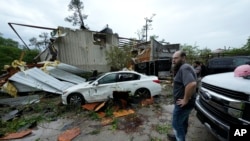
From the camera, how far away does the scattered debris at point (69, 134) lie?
4.41 m

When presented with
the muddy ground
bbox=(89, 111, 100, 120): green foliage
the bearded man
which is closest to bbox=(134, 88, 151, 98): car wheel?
the muddy ground

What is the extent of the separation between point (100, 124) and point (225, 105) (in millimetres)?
3671

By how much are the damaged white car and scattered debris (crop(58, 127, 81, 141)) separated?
7.69ft

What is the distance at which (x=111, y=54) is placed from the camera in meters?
14.1

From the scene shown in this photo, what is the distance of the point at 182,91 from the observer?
2994 mm

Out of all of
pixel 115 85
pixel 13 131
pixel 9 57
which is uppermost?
Result: pixel 9 57

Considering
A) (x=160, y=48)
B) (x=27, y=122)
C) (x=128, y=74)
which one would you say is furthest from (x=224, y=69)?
(x=27, y=122)

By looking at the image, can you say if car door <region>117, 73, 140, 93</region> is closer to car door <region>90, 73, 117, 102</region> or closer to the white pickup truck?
car door <region>90, 73, 117, 102</region>

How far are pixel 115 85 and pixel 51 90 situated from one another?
15.0ft

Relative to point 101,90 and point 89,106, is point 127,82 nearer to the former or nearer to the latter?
point 101,90

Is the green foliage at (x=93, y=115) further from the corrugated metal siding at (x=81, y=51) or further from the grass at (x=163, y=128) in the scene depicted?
the corrugated metal siding at (x=81, y=51)

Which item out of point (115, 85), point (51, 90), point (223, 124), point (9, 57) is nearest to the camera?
point (223, 124)

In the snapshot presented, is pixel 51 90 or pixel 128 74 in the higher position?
pixel 128 74

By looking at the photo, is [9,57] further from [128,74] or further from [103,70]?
[128,74]
